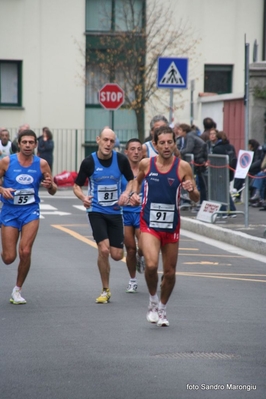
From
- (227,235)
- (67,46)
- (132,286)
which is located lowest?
(227,235)

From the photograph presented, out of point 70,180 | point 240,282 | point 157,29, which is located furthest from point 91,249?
point 157,29

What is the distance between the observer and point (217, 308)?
33.1 feet

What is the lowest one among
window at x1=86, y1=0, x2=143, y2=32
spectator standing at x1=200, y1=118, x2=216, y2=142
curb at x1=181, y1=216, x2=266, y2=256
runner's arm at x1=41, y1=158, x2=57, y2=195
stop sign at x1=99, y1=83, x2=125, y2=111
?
curb at x1=181, y1=216, x2=266, y2=256

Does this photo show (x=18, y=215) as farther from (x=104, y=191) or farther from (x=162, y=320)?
(x=162, y=320)

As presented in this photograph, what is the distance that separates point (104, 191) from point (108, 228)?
434 mm

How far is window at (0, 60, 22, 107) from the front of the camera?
35906mm

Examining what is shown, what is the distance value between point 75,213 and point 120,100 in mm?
7122

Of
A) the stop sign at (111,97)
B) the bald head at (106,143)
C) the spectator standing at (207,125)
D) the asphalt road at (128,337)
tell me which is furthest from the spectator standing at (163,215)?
the stop sign at (111,97)

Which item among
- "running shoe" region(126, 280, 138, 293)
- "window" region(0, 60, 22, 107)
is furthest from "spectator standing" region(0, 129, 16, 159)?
"window" region(0, 60, 22, 107)

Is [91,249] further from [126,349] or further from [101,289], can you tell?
[126,349]

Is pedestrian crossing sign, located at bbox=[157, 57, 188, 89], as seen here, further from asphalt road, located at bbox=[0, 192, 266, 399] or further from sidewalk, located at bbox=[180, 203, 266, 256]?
asphalt road, located at bbox=[0, 192, 266, 399]

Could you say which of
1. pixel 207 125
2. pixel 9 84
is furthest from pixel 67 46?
pixel 207 125

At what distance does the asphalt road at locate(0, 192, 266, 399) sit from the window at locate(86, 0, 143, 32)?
72.6 ft

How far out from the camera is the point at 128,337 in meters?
8.44
